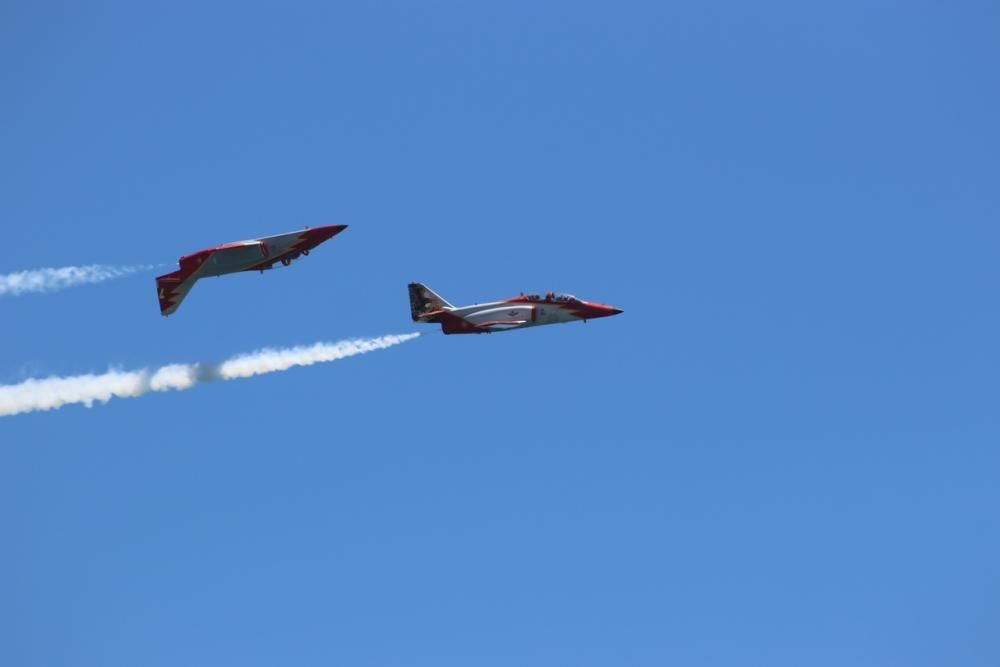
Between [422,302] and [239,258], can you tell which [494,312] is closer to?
[422,302]

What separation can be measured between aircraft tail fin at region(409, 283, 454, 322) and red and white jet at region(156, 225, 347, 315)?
24.2 feet

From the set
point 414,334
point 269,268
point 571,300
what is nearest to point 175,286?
point 269,268

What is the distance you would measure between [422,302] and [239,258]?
46.9 feet

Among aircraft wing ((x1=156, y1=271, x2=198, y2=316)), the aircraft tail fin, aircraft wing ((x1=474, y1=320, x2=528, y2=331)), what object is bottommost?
aircraft wing ((x1=474, y1=320, x2=528, y2=331))

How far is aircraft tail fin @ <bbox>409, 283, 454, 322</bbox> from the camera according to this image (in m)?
184

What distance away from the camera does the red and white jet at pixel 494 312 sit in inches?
7229

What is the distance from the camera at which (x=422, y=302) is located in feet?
604

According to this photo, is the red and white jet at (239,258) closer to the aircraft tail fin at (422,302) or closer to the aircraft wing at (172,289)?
the aircraft wing at (172,289)

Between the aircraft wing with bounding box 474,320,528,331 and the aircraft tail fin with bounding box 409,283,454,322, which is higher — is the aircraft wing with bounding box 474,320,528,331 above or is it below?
below

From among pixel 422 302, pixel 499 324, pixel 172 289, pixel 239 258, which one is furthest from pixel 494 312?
pixel 172 289

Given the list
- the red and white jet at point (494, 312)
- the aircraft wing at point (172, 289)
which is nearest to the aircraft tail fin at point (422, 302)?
the red and white jet at point (494, 312)

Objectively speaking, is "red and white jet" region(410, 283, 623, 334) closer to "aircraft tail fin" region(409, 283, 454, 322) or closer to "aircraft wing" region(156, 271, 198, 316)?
"aircraft tail fin" region(409, 283, 454, 322)

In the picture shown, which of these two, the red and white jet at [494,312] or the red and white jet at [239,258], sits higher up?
the red and white jet at [239,258]

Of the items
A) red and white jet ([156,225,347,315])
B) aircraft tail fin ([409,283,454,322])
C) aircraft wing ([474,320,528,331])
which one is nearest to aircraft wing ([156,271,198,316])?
red and white jet ([156,225,347,315])
